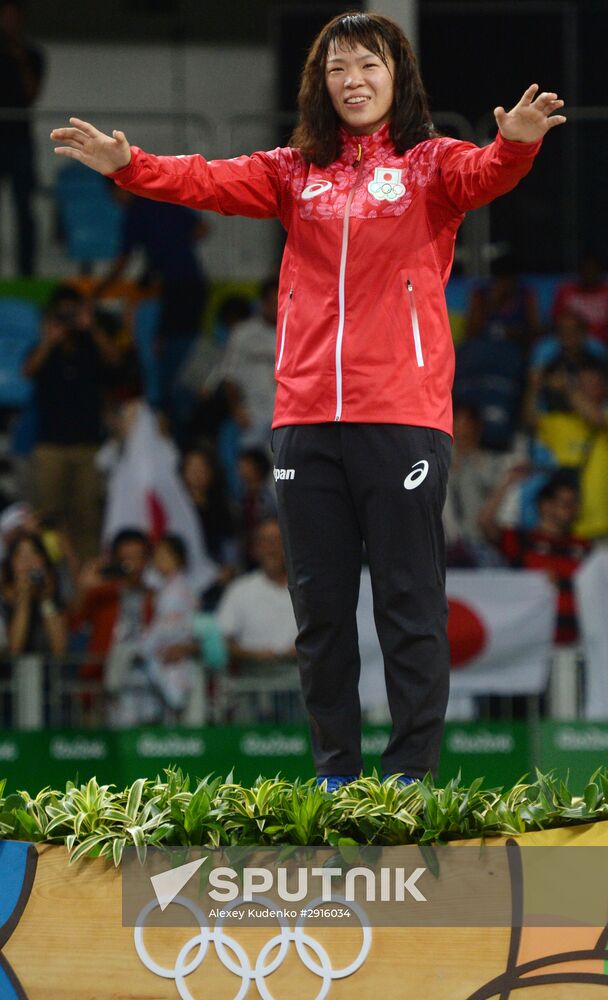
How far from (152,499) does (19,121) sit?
2.86m

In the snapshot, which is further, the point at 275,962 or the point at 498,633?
the point at 498,633

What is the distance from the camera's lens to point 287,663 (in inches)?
365

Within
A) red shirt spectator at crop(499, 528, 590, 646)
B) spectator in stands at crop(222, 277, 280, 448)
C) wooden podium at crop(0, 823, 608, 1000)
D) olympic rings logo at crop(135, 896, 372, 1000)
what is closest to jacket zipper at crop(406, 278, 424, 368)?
wooden podium at crop(0, 823, 608, 1000)

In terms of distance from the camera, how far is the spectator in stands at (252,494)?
10.1m

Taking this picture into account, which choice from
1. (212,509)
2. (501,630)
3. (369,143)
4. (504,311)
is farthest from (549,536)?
(369,143)

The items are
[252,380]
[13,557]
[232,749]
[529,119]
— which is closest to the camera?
[529,119]

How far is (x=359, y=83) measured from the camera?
157 inches

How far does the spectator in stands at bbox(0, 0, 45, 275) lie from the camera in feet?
35.9

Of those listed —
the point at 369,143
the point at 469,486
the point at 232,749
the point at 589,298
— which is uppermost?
the point at 369,143

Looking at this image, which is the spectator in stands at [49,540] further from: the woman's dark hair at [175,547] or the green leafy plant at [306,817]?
the green leafy plant at [306,817]

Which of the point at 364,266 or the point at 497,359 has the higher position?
the point at 364,266

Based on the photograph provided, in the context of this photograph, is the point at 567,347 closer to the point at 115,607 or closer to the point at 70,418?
the point at 70,418

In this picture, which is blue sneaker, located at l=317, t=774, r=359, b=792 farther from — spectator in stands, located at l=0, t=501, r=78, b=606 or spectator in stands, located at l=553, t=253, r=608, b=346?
spectator in stands, located at l=553, t=253, r=608, b=346

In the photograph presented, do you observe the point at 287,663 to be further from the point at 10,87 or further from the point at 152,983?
the point at 152,983
